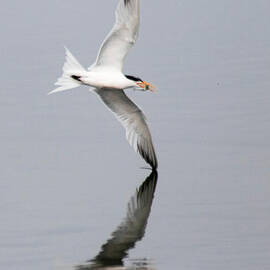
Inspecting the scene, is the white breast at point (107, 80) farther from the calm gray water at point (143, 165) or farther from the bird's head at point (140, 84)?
the calm gray water at point (143, 165)

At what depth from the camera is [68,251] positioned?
695cm

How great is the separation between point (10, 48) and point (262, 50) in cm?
447

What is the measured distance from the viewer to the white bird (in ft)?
29.6

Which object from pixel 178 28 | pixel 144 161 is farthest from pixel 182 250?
pixel 178 28

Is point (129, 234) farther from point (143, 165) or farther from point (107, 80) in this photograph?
point (107, 80)

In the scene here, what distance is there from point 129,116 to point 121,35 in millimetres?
982

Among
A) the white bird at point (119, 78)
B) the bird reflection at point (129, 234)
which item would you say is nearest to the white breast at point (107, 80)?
the white bird at point (119, 78)

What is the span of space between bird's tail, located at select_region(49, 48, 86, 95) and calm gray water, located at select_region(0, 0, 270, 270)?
700 mm

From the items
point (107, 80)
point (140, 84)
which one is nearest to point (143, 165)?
point (140, 84)

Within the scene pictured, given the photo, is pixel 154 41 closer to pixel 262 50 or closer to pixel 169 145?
pixel 262 50

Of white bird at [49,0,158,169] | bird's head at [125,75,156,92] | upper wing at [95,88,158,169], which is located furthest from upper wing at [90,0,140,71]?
upper wing at [95,88,158,169]

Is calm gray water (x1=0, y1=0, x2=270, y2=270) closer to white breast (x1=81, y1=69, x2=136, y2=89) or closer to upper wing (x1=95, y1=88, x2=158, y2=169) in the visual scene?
upper wing (x1=95, y1=88, x2=158, y2=169)

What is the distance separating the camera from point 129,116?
973cm

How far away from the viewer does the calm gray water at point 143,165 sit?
22.9 feet
